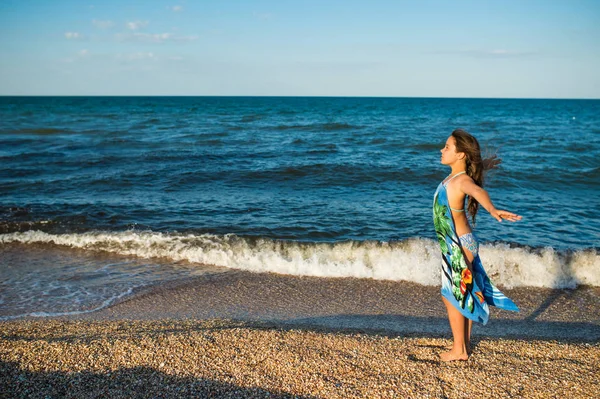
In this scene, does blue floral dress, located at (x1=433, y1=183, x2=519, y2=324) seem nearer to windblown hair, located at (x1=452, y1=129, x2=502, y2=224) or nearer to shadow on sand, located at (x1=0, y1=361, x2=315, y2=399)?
windblown hair, located at (x1=452, y1=129, x2=502, y2=224)

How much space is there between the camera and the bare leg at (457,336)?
407cm

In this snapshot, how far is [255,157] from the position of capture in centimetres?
1802

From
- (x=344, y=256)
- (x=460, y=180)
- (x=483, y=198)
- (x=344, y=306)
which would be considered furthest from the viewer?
(x=344, y=256)

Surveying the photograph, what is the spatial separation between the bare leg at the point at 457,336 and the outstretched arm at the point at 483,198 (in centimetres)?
100

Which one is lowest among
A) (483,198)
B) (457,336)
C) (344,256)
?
(344,256)

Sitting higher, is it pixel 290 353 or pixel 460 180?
pixel 460 180

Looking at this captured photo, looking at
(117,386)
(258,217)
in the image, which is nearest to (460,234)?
(117,386)

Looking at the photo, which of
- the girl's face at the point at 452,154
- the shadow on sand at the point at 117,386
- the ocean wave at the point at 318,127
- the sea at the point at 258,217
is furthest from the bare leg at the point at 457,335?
the ocean wave at the point at 318,127

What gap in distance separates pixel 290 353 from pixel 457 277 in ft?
5.27

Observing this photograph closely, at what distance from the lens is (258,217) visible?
1057 cm

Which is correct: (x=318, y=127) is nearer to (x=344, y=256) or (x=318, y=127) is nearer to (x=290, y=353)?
(x=344, y=256)

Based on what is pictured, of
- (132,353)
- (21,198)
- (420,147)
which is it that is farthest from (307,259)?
(420,147)

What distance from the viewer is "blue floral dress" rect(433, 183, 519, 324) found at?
153 inches

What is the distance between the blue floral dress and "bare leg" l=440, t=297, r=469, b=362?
15 cm
